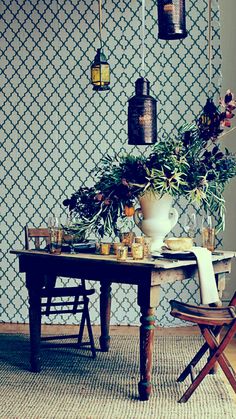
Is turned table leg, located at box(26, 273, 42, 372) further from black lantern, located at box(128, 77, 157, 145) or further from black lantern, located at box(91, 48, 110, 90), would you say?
black lantern, located at box(91, 48, 110, 90)

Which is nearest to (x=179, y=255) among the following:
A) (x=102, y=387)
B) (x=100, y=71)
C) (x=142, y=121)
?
(x=142, y=121)

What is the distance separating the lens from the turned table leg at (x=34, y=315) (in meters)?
5.02

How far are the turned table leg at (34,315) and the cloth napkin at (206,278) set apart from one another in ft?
3.56

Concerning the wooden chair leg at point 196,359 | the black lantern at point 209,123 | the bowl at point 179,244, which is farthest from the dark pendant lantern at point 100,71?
the wooden chair leg at point 196,359

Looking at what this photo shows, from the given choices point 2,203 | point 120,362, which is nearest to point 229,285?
point 120,362

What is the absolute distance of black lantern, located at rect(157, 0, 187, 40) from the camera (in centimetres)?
414

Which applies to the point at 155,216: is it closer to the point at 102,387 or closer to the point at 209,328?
the point at 209,328

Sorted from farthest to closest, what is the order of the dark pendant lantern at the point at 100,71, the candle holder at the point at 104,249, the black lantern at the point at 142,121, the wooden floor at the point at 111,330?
the wooden floor at the point at 111,330
the dark pendant lantern at the point at 100,71
the candle holder at the point at 104,249
the black lantern at the point at 142,121

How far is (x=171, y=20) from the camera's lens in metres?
4.14

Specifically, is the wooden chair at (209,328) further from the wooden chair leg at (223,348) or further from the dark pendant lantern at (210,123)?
the dark pendant lantern at (210,123)

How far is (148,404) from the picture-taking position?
439 centimetres

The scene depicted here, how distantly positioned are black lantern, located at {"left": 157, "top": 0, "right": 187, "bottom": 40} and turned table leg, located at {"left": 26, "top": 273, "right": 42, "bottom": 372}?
5.88 feet

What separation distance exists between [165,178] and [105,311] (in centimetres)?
132

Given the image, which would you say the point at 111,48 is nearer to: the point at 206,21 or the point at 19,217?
the point at 206,21
